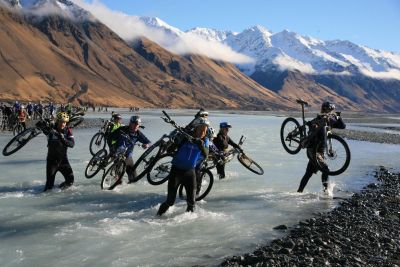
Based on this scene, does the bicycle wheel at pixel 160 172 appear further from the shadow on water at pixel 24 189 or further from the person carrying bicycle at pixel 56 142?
the shadow on water at pixel 24 189

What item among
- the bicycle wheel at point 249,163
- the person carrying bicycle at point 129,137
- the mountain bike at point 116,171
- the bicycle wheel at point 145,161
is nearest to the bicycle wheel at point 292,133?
the bicycle wheel at point 249,163

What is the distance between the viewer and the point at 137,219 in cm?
1045

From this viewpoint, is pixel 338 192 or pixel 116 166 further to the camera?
pixel 338 192

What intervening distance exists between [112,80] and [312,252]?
627ft

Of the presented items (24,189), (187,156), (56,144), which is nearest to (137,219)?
(187,156)

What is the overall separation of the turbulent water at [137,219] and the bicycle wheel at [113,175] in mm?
302

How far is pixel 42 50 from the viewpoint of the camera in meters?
175

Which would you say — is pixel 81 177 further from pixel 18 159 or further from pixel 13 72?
pixel 13 72

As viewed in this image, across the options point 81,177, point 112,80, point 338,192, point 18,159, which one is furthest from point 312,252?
point 112,80

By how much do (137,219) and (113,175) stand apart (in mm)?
3531

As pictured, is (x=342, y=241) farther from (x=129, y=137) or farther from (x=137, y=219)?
(x=129, y=137)

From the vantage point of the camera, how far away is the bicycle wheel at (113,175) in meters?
13.4

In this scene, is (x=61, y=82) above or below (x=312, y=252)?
above

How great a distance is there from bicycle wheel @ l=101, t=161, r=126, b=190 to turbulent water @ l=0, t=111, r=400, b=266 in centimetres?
30
